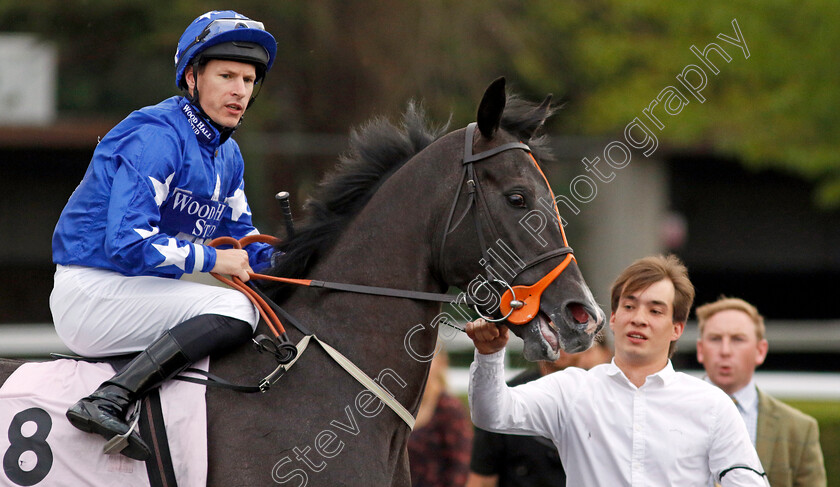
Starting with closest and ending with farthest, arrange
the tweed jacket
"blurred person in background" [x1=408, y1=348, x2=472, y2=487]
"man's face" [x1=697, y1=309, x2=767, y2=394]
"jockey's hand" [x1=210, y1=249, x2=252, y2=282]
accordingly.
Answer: "jockey's hand" [x1=210, y1=249, x2=252, y2=282] → the tweed jacket → "man's face" [x1=697, y1=309, x2=767, y2=394] → "blurred person in background" [x1=408, y1=348, x2=472, y2=487]

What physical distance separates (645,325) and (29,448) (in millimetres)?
2164

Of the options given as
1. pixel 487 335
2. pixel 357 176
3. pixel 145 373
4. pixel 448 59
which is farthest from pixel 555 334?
pixel 448 59

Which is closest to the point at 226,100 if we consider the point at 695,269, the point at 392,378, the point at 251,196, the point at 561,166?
the point at 392,378

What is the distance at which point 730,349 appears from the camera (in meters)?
4.61

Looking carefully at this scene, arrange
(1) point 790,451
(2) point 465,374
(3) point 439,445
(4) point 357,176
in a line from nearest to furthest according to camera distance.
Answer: (4) point 357,176
(1) point 790,451
(3) point 439,445
(2) point 465,374

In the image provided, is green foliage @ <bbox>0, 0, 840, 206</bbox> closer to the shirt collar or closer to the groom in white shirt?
the shirt collar

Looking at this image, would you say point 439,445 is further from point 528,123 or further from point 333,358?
point 528,123

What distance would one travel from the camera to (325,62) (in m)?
11.5

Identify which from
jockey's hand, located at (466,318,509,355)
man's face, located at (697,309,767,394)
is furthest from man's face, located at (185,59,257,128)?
man's face, located at (697,309,767,394)

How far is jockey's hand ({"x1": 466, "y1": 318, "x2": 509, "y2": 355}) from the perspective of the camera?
3.33 metres

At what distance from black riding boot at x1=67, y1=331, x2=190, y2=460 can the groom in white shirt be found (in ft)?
3.40

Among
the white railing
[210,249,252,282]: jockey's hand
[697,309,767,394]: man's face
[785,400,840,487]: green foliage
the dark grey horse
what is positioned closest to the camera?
the dark grey horse

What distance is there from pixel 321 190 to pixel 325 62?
27.0 feet

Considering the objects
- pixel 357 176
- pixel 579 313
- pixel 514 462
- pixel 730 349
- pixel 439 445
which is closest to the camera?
pixel 579 313
